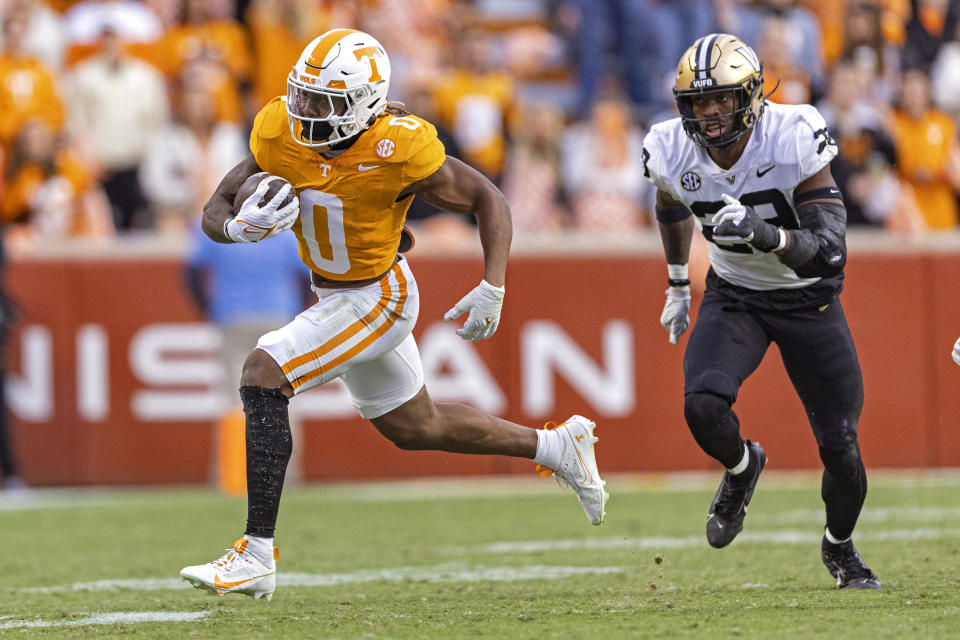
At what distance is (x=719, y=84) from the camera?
4922 mm

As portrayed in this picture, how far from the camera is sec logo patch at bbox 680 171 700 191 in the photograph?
5.12m

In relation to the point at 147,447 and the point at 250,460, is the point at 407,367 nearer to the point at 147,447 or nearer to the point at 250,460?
the point at 250,460

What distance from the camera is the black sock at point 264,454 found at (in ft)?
15.7

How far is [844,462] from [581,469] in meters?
0.97

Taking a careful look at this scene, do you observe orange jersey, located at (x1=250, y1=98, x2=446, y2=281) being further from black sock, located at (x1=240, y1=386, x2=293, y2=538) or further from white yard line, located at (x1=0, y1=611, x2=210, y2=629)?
white yard line, located at (x1=0, y1=611, x2=210, y2=629)

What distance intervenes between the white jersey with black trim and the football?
1.26 metres

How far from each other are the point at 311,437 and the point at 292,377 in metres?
4.69

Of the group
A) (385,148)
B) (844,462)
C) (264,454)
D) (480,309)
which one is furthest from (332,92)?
(844,462)

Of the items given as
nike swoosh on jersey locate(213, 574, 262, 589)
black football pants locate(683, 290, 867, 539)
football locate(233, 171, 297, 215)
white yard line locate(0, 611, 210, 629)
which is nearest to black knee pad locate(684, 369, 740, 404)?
black football pants locate(683, 290, 867, 539)

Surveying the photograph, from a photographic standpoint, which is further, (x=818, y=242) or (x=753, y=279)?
(x=753, y=279)

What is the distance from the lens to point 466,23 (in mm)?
11758

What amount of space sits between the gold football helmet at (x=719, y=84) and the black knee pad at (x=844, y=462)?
1.08 m

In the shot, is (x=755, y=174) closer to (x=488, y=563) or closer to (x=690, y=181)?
(x=690, y=181)

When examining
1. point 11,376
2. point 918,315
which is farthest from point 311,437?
point 918,315
